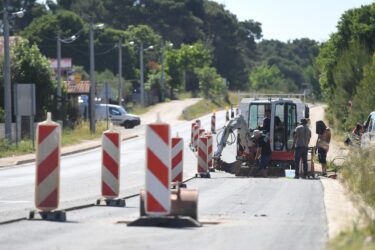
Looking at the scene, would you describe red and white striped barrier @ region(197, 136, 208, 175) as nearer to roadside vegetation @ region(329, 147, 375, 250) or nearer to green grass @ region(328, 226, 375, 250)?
roadside vegetation @ region(329, 147, 375, 250)

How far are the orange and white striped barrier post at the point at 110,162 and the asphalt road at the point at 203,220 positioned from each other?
0.39 meters

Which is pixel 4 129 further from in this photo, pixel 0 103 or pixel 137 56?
pixel 137 56

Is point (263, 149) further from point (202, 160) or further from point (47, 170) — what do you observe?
point (47, 170)

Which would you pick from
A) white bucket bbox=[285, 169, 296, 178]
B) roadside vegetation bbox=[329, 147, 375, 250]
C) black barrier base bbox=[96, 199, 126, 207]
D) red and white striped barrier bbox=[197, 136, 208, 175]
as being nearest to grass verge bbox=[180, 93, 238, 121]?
white bucket bbox=[285, 169, 296, 178]

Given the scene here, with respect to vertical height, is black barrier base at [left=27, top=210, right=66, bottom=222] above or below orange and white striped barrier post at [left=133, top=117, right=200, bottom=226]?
below

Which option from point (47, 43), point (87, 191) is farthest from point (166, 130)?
point (47, 43)

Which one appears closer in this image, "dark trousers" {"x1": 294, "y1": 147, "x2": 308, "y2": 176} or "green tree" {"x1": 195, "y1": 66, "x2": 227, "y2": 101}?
"dark trousers" {"x1": 294, "y1": 147, "x2": 308, "y2": 176}

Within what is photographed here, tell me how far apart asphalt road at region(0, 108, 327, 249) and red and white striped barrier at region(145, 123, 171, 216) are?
1.08ft

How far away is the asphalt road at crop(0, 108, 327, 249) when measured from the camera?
40.6 ft

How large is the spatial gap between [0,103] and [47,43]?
60.5 metres

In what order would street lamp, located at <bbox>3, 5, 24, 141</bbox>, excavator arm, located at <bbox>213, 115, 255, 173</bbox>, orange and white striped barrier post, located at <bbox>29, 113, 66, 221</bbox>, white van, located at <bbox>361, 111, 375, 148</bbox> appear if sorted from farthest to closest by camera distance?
1. street lamp, located at <bbox>3, 5, 24, 141</bbox>
2. excavator arm, located at <bbox>213, 115, 255, 173</bbox>
3. white van, located at <bbox>361, 111, 375, 148</bbox>
4. orange and white striped barrier post, located at <bbox>29, 113, 66, 221</bbox>

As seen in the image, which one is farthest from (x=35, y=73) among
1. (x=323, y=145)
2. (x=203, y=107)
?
(x=203, y=107)

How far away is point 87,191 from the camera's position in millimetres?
23188

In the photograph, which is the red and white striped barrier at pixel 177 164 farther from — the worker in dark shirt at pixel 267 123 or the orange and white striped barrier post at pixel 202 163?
the worker in dark shirt at pixel 267 123
